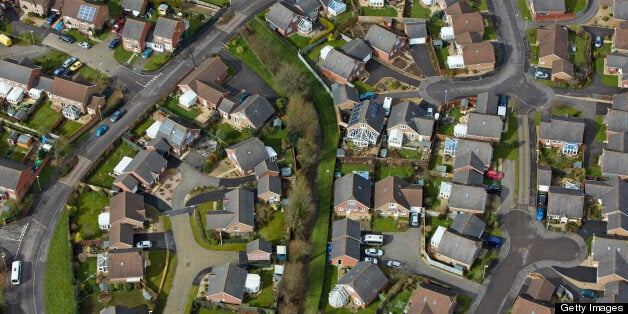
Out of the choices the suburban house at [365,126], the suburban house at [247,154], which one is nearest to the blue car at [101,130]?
the suburban house at [247,154]

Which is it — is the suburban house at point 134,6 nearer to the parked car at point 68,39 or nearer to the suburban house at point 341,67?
the parked car at point 68,39

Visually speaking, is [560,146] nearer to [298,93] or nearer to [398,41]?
[398,41]

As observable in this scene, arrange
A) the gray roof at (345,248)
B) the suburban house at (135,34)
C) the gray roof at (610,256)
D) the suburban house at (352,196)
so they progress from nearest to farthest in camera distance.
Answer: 1. the gray roof at (610,256)
2. the gray roof at (345,248)
3. the suburban house at (352,196)
4. the suburban house at (135,34)

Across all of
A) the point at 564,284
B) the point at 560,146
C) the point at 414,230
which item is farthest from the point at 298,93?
the point at 564,284

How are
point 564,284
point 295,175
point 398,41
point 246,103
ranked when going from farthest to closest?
point 398,41, point 246,103, point 295,175, point 564,284

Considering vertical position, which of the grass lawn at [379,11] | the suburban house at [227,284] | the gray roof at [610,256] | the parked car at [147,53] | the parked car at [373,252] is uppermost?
the grass lawn at [379,11]

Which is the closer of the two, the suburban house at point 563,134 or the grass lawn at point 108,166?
the grass lawn at point 108,166
